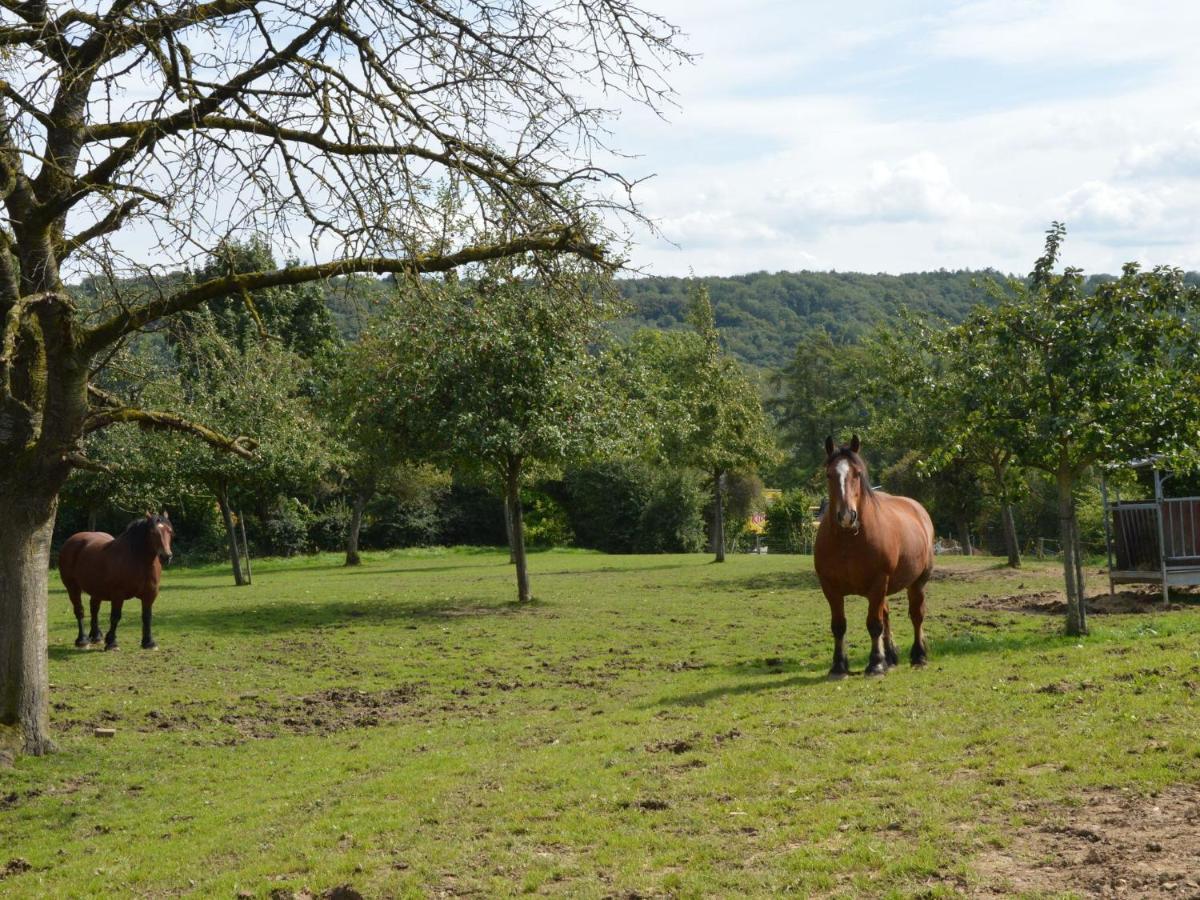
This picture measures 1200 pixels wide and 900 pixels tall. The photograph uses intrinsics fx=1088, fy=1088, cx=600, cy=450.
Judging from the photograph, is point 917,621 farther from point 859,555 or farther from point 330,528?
point 330,528

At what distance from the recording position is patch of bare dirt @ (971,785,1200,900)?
17.7ft

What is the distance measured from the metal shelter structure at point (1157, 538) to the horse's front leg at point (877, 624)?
9.13 meters

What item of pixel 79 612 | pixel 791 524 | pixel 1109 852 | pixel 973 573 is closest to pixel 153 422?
pixel 79 612

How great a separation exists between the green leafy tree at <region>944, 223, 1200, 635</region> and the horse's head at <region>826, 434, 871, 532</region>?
3320 mm

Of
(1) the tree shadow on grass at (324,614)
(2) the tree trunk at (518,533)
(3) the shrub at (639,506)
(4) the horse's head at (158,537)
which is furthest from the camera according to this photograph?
(3) the shrub at (639,506)

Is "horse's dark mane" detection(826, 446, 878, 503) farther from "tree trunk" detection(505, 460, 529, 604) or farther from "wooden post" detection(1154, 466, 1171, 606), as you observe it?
"tree trunk" detection(505, 460, 529, 604)

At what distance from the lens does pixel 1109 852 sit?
5.79 metres

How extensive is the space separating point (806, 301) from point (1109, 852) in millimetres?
145271

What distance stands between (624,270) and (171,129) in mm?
3862

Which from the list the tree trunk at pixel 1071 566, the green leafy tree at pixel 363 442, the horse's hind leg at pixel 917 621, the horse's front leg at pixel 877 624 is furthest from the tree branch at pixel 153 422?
the tree trunk at pixel 1071 566

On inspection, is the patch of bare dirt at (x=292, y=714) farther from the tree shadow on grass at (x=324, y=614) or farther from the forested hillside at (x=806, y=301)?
the forested hillside at (x=806, y=301)

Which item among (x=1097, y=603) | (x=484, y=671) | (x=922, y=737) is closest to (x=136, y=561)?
(x=484, y=671)

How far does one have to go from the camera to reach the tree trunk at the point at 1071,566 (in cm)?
1435

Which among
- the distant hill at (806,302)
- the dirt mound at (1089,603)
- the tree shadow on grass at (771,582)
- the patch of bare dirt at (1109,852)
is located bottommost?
the tree shadow on grass at (771,582)
